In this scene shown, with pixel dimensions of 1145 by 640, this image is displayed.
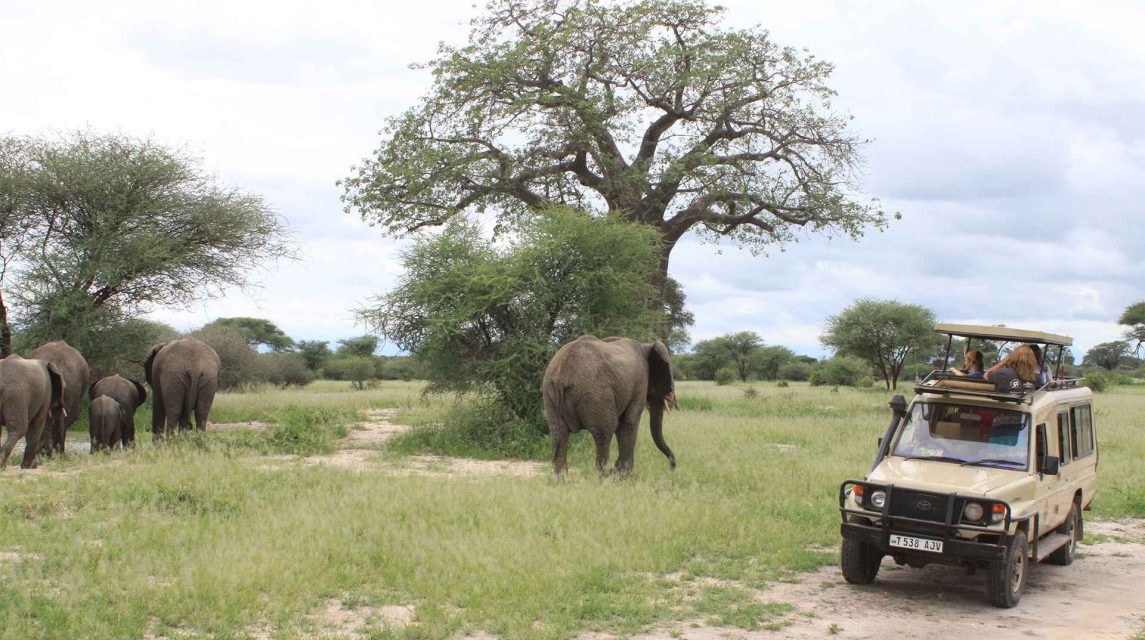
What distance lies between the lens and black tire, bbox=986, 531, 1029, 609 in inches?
299

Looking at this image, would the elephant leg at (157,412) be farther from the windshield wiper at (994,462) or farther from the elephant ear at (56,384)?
the windshield wiper at (994,462)

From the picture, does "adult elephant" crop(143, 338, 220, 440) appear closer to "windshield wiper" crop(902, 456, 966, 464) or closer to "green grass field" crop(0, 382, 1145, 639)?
"green grass field" crop(0, 382, 1145, 639)

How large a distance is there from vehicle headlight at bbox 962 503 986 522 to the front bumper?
4 cm

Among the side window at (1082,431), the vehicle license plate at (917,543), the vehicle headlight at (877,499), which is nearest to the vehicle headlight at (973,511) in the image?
the vehicle license plate at (917,543)

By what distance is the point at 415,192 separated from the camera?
2630cm

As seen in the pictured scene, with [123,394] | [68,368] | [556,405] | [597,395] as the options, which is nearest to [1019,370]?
[597,395]

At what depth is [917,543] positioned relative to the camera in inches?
303

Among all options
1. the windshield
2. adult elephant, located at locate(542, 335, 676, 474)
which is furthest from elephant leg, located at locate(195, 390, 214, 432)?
the windshield

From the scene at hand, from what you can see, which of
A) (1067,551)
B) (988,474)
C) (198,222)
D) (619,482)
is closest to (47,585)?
(619,482)

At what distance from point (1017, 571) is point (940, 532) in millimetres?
805

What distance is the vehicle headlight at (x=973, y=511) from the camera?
25.0ft

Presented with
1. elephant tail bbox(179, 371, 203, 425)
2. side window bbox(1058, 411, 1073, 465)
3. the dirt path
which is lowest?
the dirt path

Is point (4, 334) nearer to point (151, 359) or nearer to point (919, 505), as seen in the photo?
point (151, 359)

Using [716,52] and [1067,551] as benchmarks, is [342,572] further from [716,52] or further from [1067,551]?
[716,52]
